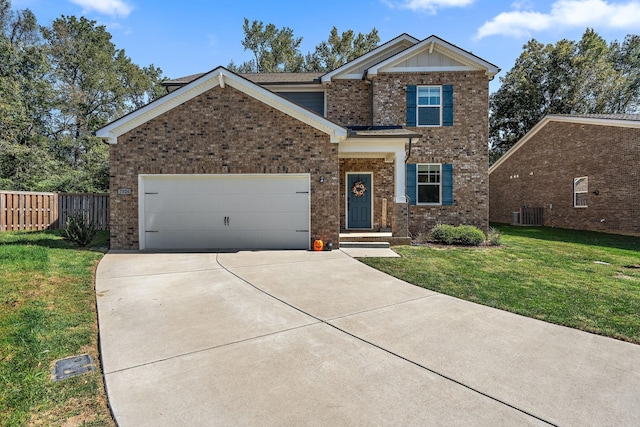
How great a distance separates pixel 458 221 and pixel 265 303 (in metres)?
9.79

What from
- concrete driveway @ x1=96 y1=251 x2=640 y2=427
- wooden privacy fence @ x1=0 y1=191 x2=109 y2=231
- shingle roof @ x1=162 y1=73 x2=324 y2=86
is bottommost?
concrete driveway @ x1=96 y1=251 x2=640 y2=427

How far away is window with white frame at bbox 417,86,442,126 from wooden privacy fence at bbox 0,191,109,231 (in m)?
12.8

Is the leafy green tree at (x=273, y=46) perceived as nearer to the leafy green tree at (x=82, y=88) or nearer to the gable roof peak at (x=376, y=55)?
the leafy green tree at (x=82, y=88)

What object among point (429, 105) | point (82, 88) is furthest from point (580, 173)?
point (82, 88)

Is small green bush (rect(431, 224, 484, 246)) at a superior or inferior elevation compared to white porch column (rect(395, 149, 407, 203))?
inferior

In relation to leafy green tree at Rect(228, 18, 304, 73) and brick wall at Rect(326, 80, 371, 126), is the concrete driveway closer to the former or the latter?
brick wall at Rect(326, 80, 371, 126)

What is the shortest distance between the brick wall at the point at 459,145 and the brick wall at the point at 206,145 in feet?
16.8

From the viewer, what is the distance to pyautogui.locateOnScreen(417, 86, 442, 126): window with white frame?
12.7m

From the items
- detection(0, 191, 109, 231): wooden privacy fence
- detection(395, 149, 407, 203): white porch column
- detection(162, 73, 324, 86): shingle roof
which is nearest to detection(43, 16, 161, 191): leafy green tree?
detection(0, 191, 109, 231): wooden privacy fence

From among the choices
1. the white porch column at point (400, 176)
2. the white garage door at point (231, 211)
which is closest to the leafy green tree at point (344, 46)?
the white porch column at point (400, 176)

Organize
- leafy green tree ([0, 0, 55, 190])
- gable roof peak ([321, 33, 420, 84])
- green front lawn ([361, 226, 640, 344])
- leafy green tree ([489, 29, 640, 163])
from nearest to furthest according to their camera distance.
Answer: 1. green front lawn ([361, 226, 640, 344])
2. gable roof peak ([321, 33, 420, 84])
3. leafy green tree ([0, 0, 55, 190])
4. leafy green tree ([489, 29, 640, 163])

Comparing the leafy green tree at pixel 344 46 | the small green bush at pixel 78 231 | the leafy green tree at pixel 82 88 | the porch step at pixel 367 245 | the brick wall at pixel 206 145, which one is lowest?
the porch step at pixel 367 245

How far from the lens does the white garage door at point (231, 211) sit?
385 inches

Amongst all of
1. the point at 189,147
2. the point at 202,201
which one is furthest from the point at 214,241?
the point at 189,147
